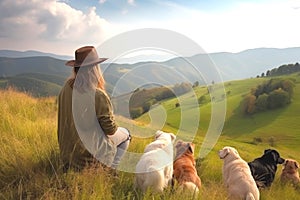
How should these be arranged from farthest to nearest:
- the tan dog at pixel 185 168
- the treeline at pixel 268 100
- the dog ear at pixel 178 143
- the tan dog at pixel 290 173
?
the treeline at pixel 268 100 < the tan dog at pixel 290 173 < the dog ear at pixel 178 143 < the tan dog at pixel 185 168

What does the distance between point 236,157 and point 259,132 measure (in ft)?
266

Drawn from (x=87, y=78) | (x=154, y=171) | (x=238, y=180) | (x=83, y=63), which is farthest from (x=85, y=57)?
(x=238, y=180)

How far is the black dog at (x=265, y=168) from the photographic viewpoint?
25.7 feet

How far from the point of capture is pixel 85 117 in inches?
193

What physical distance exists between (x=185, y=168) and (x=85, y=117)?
6.94 feet

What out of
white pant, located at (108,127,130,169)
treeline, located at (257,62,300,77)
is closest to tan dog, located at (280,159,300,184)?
white pant, located at (108,127,130,169)

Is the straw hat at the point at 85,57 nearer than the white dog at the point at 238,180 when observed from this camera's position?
Yes

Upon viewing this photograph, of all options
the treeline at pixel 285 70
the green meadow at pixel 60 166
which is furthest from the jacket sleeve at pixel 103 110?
the treeline at pixel 285 70

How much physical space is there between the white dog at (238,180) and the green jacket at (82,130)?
2.36 m

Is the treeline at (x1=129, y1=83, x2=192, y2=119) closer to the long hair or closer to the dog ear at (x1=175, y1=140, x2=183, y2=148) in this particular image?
the long hair

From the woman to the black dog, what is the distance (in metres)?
4.07

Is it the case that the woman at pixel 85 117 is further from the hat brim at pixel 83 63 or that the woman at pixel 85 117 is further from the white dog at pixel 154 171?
the white dog at pixel 154 171

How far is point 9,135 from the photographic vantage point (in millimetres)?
6207

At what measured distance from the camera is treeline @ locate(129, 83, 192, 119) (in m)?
5.72
